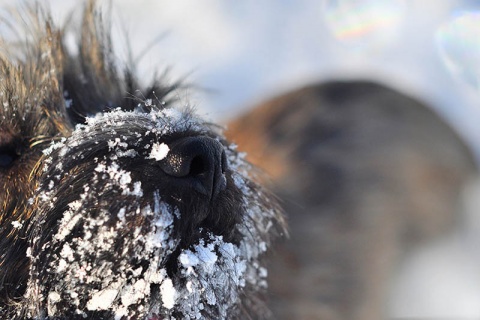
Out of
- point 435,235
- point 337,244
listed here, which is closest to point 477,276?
point 435,235

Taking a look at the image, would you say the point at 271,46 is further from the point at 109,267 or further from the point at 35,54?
the point at 109,267

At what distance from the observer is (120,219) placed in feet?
6.10

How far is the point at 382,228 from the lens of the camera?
14.2 ft

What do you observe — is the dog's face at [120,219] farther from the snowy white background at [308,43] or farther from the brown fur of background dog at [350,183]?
the snowy white background at [308,43]

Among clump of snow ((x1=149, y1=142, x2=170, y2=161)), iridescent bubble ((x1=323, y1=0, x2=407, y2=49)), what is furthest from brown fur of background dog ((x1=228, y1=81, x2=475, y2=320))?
clump of snow ((x1=149, y1=142, x2=170, y2=161))

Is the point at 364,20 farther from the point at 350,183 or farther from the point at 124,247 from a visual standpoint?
the point at 124,247

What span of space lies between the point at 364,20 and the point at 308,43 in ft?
2.87

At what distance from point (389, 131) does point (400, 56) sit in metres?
2.22

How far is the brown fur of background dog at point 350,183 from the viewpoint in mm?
3990

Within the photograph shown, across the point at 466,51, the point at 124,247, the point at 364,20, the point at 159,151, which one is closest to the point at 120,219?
the point at 124,247

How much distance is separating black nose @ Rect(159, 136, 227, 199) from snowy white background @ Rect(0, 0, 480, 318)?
3.70 m

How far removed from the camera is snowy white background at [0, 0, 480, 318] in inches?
236

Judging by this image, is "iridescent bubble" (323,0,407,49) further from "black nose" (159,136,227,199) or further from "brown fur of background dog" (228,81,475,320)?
"black nose" (159,136,227,199)

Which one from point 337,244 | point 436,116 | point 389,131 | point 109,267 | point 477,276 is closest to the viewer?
point 109,267
